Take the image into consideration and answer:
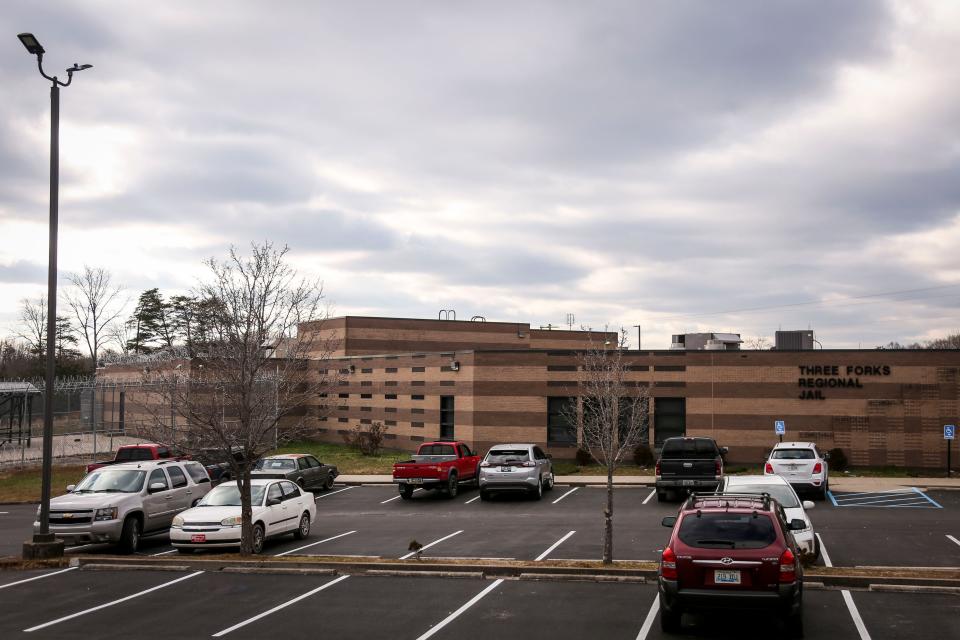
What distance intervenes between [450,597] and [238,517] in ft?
21.0

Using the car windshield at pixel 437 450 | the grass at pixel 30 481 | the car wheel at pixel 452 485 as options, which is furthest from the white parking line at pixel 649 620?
the grass at pixel 30 481

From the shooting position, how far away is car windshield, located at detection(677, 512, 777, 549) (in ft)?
31.7

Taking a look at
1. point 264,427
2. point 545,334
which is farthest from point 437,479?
point 545,334

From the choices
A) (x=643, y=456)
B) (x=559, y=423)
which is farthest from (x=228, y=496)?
(x=559, y=423)

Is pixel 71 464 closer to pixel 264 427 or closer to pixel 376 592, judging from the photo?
pixel 264 427

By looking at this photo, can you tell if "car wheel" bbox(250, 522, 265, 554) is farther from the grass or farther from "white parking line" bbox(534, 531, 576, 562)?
the grass

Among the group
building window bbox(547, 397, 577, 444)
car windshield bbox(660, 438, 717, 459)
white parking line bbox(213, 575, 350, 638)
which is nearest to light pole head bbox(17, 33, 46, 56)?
white parking line bbox(213, 575, 350, 638)

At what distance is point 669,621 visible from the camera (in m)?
10.1

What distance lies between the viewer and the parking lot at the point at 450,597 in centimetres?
1065

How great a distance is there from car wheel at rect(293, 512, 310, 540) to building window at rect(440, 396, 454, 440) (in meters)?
20.3

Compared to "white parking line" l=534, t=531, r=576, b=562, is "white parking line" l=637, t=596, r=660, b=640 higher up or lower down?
higher up

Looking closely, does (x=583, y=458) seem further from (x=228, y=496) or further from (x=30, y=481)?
(x=30, y=481)

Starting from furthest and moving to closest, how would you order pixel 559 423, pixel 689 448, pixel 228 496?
pixel 559 423
pixel 689 448
pixel 228 496

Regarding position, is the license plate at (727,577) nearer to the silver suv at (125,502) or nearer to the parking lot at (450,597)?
the parking lot at (450,597)
